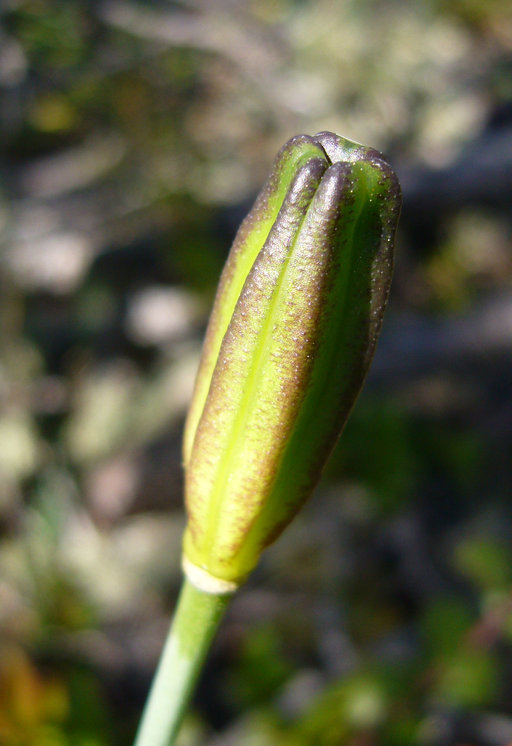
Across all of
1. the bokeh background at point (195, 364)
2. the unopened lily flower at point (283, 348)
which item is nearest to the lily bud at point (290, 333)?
the unopened lily flower at point (283, 348)

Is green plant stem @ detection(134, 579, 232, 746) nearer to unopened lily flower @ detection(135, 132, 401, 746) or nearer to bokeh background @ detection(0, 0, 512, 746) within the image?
unopened lily flower @ detection(135, 132, 401, 746)

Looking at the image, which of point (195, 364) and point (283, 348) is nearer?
point (283, 348)

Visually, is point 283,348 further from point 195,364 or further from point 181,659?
point 195,364

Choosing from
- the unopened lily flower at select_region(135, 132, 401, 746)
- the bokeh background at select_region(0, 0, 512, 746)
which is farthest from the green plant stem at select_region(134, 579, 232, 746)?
the bokeh background at select_region(0, 0, 512, 746)

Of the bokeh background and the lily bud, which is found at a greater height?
the lily bud

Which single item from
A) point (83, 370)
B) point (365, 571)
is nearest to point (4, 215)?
point (83, 370)

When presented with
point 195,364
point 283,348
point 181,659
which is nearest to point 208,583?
point 181,659
